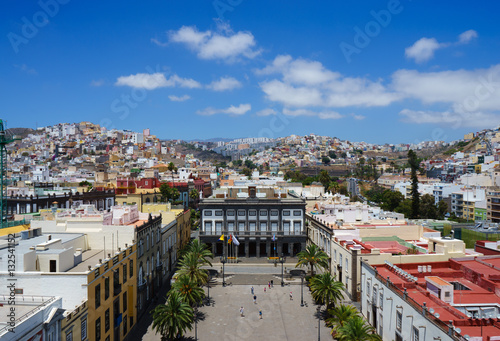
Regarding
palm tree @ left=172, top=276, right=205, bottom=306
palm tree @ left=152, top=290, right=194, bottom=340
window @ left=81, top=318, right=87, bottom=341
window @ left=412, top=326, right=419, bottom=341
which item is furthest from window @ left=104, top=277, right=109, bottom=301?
window @ left=412, top=326, right=419, bottom=341

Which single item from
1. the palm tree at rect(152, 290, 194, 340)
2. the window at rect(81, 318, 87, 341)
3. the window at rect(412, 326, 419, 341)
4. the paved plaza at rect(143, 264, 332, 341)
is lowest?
the paved plaza at rect(143, 264, 332, 341)

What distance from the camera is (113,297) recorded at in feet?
90.9

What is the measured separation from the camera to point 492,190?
8875cm

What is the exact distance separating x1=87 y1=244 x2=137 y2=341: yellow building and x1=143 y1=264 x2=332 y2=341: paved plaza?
3.29m

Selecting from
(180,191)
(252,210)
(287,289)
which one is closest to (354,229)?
(287,289)

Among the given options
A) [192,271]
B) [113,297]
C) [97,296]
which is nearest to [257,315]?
[192,271]

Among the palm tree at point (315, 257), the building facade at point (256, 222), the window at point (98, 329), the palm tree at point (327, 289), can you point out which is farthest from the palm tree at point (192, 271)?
the building facade at point (256, 222)

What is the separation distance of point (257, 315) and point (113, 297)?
1523cm

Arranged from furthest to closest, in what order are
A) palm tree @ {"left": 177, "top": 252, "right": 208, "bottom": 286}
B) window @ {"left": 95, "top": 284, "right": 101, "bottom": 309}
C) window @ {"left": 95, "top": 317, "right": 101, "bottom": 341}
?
1. palm tree @ {"left": 177, "top": 252, "right": 208, "bottom": 286}
2. window @ {"left": 95, "top": 284, "right": 101, "bottom": 309}
3. window @ {"left": 95, "top": 317, "right": 101, "bottom": 341}

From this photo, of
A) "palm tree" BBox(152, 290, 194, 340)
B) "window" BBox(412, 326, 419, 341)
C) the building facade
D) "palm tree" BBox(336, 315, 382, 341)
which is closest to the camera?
"window" BBox(412, 326, 419, 341)

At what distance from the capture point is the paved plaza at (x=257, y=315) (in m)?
32.7

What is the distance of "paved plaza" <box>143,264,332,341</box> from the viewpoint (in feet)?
107

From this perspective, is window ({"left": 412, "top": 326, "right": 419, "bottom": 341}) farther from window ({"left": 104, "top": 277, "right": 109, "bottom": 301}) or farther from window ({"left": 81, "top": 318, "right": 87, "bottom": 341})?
window ({"left": 104, "top": 277, "right": 109, "bottom": 301})

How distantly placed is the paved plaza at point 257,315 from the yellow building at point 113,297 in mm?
3292
